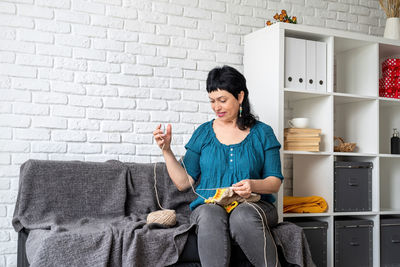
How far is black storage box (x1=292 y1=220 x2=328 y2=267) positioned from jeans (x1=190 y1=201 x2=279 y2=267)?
33.2 inches

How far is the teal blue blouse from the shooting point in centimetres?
239

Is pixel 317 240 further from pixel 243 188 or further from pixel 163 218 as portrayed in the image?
pixel 163 218

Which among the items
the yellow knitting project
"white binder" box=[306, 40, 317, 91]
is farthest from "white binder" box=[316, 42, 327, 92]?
the yellow knitting project

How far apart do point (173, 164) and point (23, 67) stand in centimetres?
107

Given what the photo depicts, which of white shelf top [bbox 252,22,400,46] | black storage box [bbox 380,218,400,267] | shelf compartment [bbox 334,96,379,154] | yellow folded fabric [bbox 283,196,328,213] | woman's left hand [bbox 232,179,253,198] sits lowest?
black storage box [bbox 380,218,400,267]

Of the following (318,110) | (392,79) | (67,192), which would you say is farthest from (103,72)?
(392,79)

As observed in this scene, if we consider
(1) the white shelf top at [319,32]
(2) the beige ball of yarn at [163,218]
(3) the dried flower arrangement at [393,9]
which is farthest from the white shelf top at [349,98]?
(2) the beige ball of yarn at [163,218]

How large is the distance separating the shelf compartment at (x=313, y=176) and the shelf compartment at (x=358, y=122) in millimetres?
429

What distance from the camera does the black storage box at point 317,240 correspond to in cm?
293

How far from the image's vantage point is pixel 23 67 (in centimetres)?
267

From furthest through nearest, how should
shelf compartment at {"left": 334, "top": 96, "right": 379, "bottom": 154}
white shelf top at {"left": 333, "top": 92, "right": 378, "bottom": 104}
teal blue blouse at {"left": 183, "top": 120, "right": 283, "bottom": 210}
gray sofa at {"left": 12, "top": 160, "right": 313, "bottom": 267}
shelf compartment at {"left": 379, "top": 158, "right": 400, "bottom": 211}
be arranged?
shelf compartment at {"left": 379, "top": 158, "right": 400, "bottom": 211}, shelf compartment at {"left": 334, "top": 96, "right": 379, "bottom": 154}, white shelf top at {"left": 333, "top": 92, "right": 378, "bottom": 104}, teal blue blouse at {"left": 183, "top": 120, "right": 283, "bottom": 210}, gray sofa at {"left": 12, "top": 160, "right": 313, "bottom": 267}

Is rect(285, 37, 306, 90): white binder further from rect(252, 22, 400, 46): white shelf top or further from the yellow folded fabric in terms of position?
the yellow folded fabric

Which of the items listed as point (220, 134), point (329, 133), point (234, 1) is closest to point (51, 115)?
point (220, 134)

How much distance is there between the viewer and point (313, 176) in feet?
10.5
